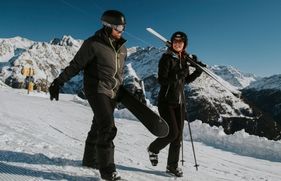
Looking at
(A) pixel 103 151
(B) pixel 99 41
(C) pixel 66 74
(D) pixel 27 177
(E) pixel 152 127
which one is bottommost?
(D) pixel 27 177

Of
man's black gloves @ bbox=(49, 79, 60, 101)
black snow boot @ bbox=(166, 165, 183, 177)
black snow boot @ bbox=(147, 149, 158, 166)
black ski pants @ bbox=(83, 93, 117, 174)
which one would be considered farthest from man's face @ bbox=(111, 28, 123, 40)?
black snow boot @ bbox=(166, 165, 183, 177)

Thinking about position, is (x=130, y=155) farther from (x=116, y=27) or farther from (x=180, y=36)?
(x=116, y=27)

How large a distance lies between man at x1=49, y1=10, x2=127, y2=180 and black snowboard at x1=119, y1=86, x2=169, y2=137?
0.60ft

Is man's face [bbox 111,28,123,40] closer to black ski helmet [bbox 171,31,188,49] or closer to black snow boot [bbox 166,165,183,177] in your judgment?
black ski helmet [bbox 171,31,188,49]

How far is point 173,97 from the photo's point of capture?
6625mm

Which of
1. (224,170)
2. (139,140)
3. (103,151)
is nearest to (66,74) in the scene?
(103,151)

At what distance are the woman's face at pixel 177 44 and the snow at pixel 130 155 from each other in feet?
6.82

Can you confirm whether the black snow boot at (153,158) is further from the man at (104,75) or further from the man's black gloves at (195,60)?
the man's black gloves at (195,60)

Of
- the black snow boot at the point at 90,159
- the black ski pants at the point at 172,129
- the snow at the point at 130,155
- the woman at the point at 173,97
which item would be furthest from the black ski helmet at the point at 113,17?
the snow at the point at 130,155

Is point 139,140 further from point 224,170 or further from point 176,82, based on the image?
point 176,82

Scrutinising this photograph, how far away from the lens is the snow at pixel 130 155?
5816 mm

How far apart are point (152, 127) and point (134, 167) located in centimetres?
144

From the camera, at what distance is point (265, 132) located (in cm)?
18012

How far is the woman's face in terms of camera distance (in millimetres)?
6754
